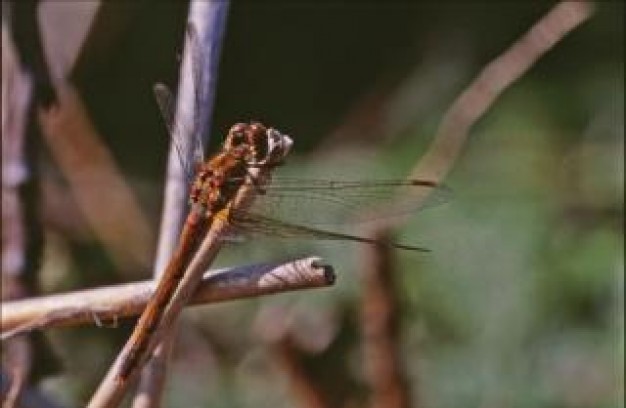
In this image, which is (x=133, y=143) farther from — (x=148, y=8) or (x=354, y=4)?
(x=354, y=4)

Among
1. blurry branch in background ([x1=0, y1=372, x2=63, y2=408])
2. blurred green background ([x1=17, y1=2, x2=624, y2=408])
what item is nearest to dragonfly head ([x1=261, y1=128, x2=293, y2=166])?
blurry branch in background ([x1=0, y1=372, x2=63, y2=408])

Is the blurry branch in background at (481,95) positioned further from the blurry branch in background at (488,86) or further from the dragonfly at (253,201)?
the dragonfly at (253,201)

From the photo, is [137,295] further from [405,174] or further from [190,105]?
[405,174]

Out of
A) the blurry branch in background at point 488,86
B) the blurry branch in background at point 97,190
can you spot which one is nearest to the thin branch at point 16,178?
the blurry branch in background at point 488,86

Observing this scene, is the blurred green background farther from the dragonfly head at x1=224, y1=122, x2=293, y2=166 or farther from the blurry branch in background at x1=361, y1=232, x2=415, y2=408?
the dragonfly head at x1=224, y1=122, x2=293, y2=166

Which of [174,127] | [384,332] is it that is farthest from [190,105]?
[384,332]

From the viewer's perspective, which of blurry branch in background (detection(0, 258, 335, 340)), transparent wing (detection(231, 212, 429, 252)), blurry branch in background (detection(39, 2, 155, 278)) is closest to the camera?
blurry branch in background (detection(0, 258, 335, 340))
